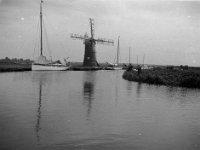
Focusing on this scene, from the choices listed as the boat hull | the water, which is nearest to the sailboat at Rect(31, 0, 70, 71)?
the boat hull

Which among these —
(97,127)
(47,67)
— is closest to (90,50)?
(47,67)

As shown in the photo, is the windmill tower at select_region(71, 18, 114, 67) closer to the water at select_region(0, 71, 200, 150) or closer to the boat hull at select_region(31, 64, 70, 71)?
the boat hull at select_region(31, 64, 70, 71)

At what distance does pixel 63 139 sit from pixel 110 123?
3636mm

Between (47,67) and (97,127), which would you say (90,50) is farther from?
(97,127)

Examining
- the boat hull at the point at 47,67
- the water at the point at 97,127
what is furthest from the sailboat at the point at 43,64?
the water at the point at 97,127

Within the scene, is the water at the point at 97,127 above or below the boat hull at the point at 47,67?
below

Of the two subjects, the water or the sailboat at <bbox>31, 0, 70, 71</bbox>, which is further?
the sailboat at <bbox>31, 0, 70, 71</bbox>

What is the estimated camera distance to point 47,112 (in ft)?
52.7

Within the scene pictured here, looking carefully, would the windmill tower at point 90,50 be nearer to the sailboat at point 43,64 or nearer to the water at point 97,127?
the sailboat at point 43,64

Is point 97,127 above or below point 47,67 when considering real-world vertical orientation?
below

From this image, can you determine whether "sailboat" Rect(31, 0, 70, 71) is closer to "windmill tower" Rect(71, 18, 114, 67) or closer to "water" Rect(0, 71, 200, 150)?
"windmill tower" Rect(71, 18, 114, 67)

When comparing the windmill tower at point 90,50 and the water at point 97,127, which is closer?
the water at point 97,127

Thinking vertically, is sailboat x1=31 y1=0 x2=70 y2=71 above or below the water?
above

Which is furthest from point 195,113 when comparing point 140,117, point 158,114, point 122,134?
point 122,134
